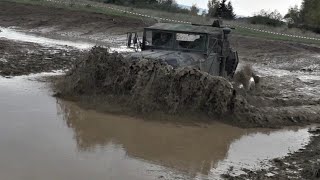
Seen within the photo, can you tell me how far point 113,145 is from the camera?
337 inches

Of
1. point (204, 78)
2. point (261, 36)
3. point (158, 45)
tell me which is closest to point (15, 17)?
point (261, 36)

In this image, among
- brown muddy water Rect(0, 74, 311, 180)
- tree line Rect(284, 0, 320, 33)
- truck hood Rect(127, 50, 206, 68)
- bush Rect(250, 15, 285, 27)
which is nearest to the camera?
brown muddy water Rect(0, 74, 311, 180)

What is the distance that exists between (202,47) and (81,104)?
10.8 feet

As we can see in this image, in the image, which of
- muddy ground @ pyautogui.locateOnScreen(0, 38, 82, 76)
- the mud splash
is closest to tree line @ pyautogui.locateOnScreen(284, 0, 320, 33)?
muddy ground @ pyautogui.locateOnScreen(0, 38, 82, 76)

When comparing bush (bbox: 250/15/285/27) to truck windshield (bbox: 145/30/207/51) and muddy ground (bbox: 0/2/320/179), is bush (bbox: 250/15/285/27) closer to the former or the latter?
muddy ground (bbox: 0/2/320/179)

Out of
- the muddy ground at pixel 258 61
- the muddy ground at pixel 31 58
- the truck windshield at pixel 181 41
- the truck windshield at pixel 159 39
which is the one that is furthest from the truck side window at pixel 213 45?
the muddy ground at pixel 31 58

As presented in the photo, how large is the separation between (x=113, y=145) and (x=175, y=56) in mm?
3607

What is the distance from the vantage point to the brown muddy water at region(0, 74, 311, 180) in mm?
7254

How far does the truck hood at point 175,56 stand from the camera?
11.2 meters

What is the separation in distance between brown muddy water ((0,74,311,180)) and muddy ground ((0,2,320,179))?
23.7 inches

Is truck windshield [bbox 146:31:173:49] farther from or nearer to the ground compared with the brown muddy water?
farther from the ground

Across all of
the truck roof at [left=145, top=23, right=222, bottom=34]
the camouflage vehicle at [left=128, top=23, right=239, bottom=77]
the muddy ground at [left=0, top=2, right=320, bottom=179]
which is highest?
the truck roof at [left=145, top=23, right=222, bottom=34]

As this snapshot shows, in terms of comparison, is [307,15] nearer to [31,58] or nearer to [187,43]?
[31,58]

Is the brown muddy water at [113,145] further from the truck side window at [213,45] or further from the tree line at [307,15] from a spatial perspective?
the tree line at [307,15]
